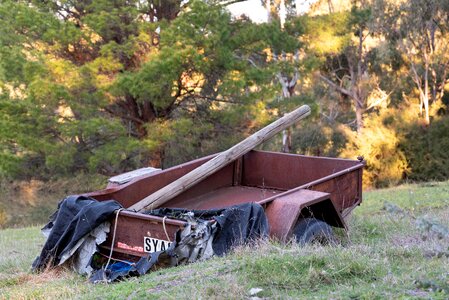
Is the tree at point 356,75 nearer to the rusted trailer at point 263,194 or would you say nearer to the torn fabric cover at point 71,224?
the rusted trailer at point 263,194

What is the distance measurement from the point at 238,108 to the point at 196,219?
1597cm

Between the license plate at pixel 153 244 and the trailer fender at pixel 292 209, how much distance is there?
1083mm

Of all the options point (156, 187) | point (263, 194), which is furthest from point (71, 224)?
point (263, 194)

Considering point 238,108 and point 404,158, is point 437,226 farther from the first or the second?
point 404,158

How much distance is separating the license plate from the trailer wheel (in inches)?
52.5

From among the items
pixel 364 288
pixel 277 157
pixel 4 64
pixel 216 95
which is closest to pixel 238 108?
pixel 216 95

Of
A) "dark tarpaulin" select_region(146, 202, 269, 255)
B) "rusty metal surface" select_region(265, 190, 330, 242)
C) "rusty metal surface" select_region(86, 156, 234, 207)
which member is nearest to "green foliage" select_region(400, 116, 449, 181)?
"rusty metal surface" select_region(86, 156, 234, 207)

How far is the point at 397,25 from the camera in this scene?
33312 millimetres

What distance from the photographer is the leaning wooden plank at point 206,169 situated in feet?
24.1

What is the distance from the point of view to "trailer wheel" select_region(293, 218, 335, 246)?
21.0 feet

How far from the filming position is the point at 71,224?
6.29 meters

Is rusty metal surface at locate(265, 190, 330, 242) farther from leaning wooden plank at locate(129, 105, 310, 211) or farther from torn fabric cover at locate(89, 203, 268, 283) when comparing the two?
leaning wooden plank at locate(129, 105, 310, 211)

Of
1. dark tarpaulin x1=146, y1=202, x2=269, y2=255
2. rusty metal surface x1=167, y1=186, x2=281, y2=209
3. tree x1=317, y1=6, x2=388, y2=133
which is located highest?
tree x1=317, y1=6, x2=388, y2=133

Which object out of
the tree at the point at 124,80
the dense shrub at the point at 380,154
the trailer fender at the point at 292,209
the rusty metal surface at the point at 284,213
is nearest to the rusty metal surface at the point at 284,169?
the trailer fender at the point at 292,209
